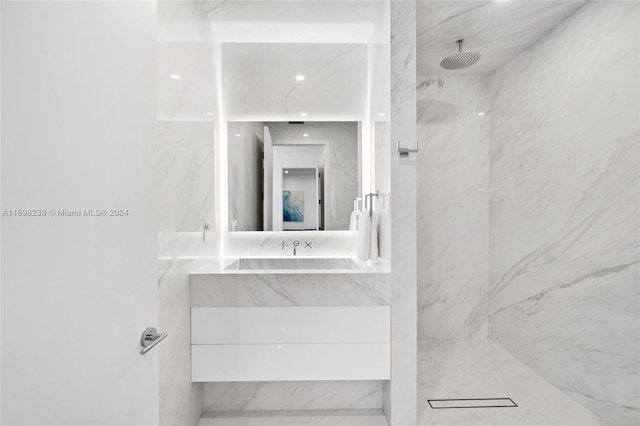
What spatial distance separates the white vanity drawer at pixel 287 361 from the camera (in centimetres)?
175

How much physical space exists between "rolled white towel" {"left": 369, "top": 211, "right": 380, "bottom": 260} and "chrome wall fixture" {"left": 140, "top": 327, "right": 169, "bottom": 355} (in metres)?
1.42

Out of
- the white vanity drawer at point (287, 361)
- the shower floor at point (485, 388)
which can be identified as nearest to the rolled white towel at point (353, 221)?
the white vanity drawer at point (287, 361)

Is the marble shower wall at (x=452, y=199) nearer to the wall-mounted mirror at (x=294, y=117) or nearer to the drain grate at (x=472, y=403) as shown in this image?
the wall-mounted mirror at (x=294, y=117)

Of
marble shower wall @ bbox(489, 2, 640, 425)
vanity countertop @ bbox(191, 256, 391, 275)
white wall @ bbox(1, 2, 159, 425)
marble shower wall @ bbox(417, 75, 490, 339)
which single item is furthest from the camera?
marble shower wall @ bbox(417, 75, 490, 339)

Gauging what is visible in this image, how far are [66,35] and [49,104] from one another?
16 cm

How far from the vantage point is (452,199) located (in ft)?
9.68

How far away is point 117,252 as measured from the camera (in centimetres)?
80

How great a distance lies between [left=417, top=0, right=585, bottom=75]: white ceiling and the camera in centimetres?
198

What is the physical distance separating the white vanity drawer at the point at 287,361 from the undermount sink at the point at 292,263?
0.66 m

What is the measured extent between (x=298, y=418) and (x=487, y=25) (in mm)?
2660

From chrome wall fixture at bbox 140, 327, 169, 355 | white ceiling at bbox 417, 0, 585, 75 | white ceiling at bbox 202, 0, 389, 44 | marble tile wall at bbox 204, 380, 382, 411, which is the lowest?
marble tile wall at bbox 204, 380, 382, 411

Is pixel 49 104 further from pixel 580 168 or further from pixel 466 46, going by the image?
pixel 466 46

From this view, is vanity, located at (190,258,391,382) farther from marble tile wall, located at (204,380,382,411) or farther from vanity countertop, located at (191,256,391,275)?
vanity countertop, located at (191,256,391,275)

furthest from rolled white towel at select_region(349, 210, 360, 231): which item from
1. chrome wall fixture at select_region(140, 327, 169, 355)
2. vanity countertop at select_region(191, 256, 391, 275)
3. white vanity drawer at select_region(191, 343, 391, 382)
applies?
chrome wall fixture at select_region(140, 327, 169, 355)
